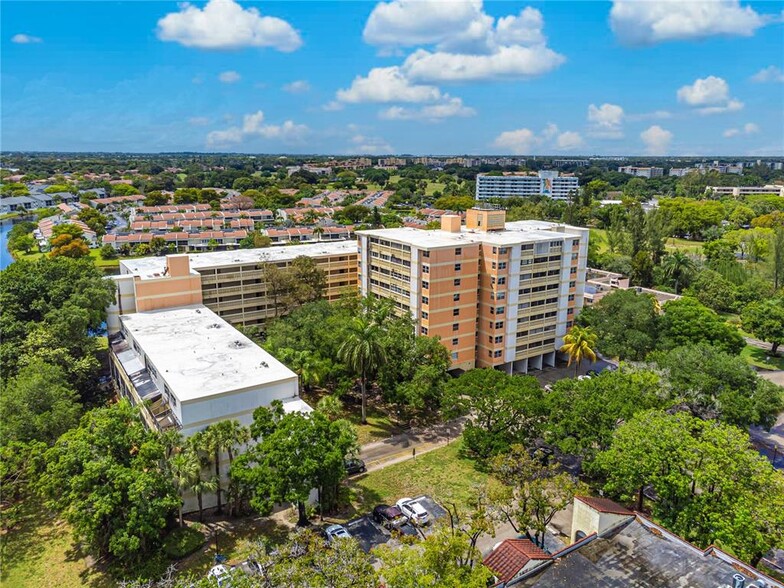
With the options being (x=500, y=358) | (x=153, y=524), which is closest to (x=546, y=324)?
(x=500, y=358)

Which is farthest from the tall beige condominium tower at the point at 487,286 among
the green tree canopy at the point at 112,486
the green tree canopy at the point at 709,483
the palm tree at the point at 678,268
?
the palm tree at the point at 678,268

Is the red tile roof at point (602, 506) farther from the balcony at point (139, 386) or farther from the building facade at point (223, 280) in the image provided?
the building facade at point (223, 280)

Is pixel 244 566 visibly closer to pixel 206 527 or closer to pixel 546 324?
pixel 206 527

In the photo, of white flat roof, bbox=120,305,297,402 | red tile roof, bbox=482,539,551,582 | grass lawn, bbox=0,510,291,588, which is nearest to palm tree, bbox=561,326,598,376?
white flat roof, bbox=120,305,297,402

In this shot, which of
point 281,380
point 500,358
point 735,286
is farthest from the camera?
point 735,286

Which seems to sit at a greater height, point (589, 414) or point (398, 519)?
point (589, 414)

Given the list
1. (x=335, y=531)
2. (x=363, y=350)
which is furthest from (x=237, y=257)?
(x=335, y=531)
